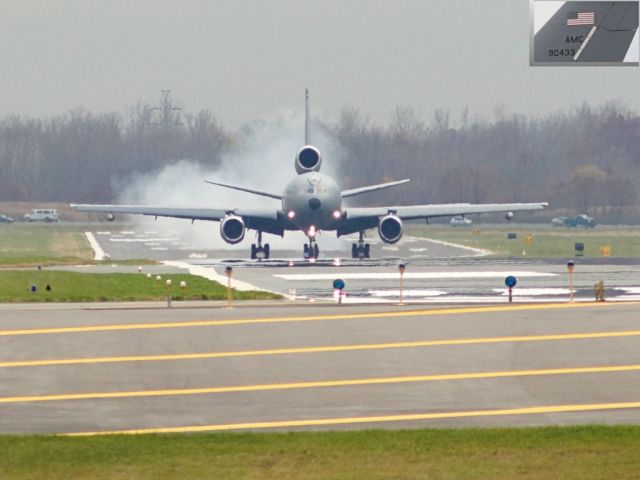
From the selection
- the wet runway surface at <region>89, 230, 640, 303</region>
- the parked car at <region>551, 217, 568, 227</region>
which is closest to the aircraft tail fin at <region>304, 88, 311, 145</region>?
the wet runway surface at <region>89, 230, 640, 303</region>

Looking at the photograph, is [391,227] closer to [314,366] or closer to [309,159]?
[309,159]

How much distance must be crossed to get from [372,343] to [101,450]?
11559mm

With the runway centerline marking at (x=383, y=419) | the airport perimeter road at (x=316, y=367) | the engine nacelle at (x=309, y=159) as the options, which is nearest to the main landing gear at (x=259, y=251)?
the engine nacelle at (x=309, y=159)

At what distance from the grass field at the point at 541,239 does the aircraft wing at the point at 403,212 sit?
2765 millimetres

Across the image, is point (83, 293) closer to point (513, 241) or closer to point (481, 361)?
point (481, 361)

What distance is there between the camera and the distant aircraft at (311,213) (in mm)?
70000

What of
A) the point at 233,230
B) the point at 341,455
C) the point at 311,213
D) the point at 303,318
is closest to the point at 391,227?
the point at 311,213

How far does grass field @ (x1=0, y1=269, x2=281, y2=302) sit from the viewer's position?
41.7 metres

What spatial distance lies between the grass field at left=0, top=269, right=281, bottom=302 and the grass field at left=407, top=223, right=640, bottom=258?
2995 centimetres

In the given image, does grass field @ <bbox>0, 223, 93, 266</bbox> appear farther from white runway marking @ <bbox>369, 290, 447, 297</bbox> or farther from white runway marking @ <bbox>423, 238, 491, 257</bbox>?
white runway marking @ <bbox>369, 290, 447, 297</bbox>

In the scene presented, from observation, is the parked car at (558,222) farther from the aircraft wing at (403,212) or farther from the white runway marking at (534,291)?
the white runway marking at (534,291)

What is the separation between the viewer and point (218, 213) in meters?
75.9

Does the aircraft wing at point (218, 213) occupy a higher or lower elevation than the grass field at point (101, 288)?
higher

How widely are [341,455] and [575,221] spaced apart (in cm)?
11626
